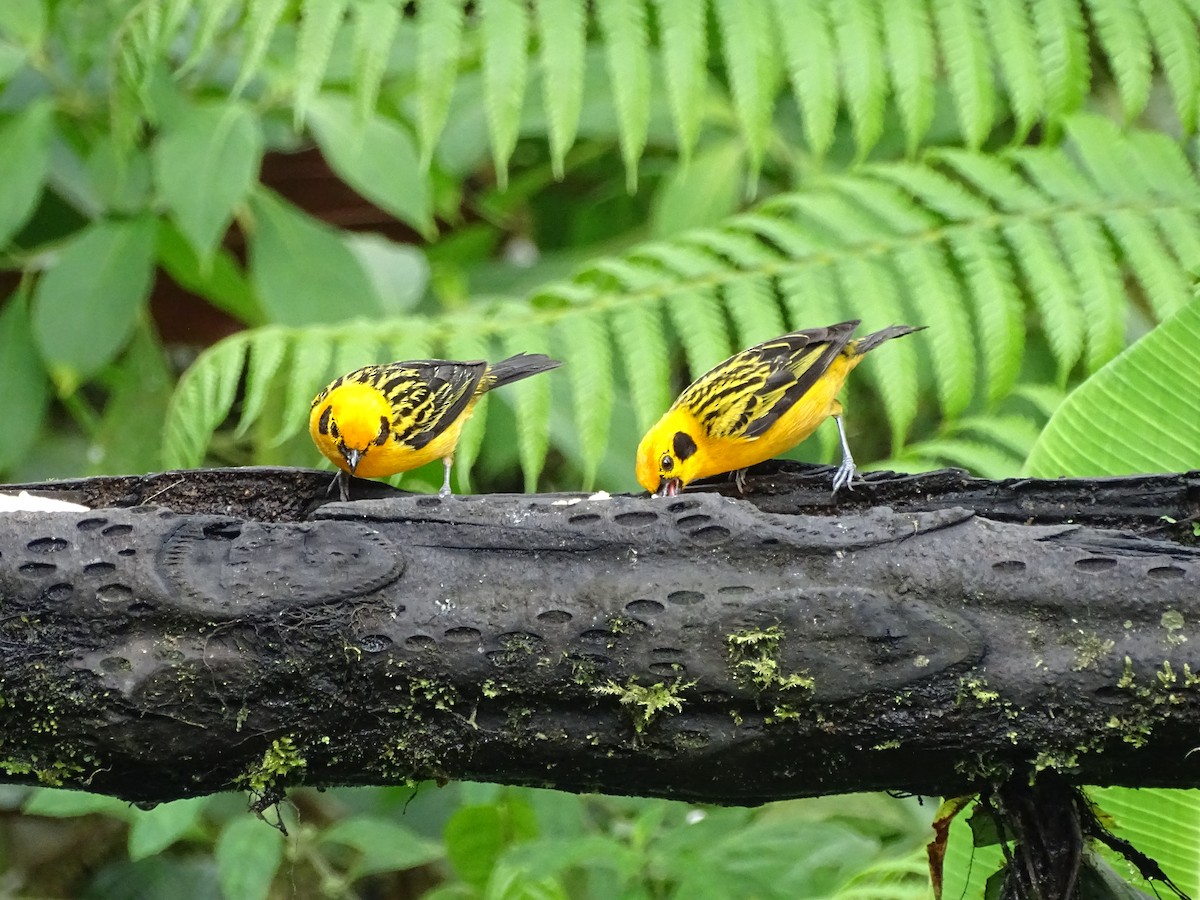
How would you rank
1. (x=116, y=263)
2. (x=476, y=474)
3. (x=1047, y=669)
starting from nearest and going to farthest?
(x=1047, y=669), (x=116, y=263), (x=476, y=474)

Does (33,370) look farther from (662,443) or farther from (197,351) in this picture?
(662,443)

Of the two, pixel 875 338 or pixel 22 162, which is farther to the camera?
pixel 22 162

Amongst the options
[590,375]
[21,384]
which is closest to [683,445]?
[590,375]

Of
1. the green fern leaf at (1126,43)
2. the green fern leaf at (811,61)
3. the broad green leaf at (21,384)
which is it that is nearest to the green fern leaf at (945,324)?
the green fern leaf at (811,61)

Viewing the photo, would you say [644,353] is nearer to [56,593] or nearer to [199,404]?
[199,404]

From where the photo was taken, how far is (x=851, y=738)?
1611 mm

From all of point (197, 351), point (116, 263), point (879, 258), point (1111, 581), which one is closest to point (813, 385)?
point (879, 258)

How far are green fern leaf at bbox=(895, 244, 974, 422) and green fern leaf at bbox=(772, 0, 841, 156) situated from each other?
0.46 metres

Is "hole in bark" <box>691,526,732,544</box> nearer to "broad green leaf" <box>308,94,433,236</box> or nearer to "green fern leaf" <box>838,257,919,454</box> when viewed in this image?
"green fern leaf" <box>838,257,919,454</box>

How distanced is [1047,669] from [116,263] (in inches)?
131

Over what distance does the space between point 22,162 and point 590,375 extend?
6.35 feet

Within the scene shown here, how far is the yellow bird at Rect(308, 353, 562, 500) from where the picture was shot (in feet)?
10.1

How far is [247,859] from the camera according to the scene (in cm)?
290

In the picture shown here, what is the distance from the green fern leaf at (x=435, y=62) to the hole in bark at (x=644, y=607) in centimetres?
208
